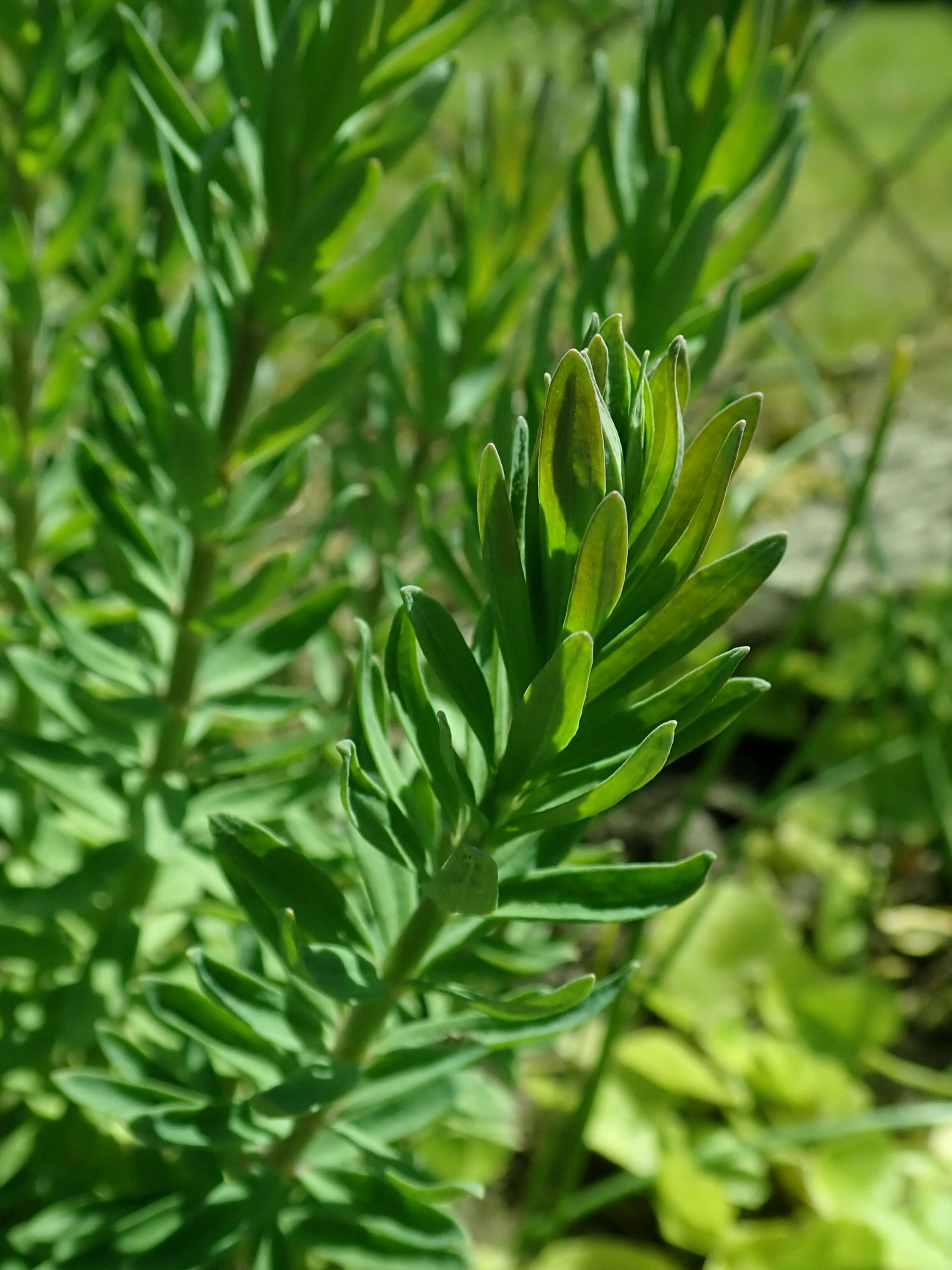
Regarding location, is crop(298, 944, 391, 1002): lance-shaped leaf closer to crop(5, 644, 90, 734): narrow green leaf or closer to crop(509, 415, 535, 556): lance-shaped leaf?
crop(509, 415, 535, 556): lance-shaped leaf

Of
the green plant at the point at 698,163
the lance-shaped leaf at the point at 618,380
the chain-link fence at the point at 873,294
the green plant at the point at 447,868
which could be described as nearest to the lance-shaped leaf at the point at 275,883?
the green plant at the point at 447,868

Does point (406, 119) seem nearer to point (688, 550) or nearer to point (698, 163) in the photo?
point (698, 163)

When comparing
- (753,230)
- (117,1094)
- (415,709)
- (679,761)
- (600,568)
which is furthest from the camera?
(679,761)

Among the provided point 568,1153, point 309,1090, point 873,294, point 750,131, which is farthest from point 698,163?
point 873,294

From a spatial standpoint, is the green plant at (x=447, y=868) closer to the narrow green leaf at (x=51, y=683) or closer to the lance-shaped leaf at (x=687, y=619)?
the lance-shaped leaf at (x=687, y=619)

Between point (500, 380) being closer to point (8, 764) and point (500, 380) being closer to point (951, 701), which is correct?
point (8, 764)

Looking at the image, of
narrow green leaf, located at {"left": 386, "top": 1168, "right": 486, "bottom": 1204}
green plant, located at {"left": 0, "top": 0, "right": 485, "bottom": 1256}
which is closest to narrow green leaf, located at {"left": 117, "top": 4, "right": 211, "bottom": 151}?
green plant, located at {"left": 0, "top": 0, "right": 485, "bottom": 1256}
